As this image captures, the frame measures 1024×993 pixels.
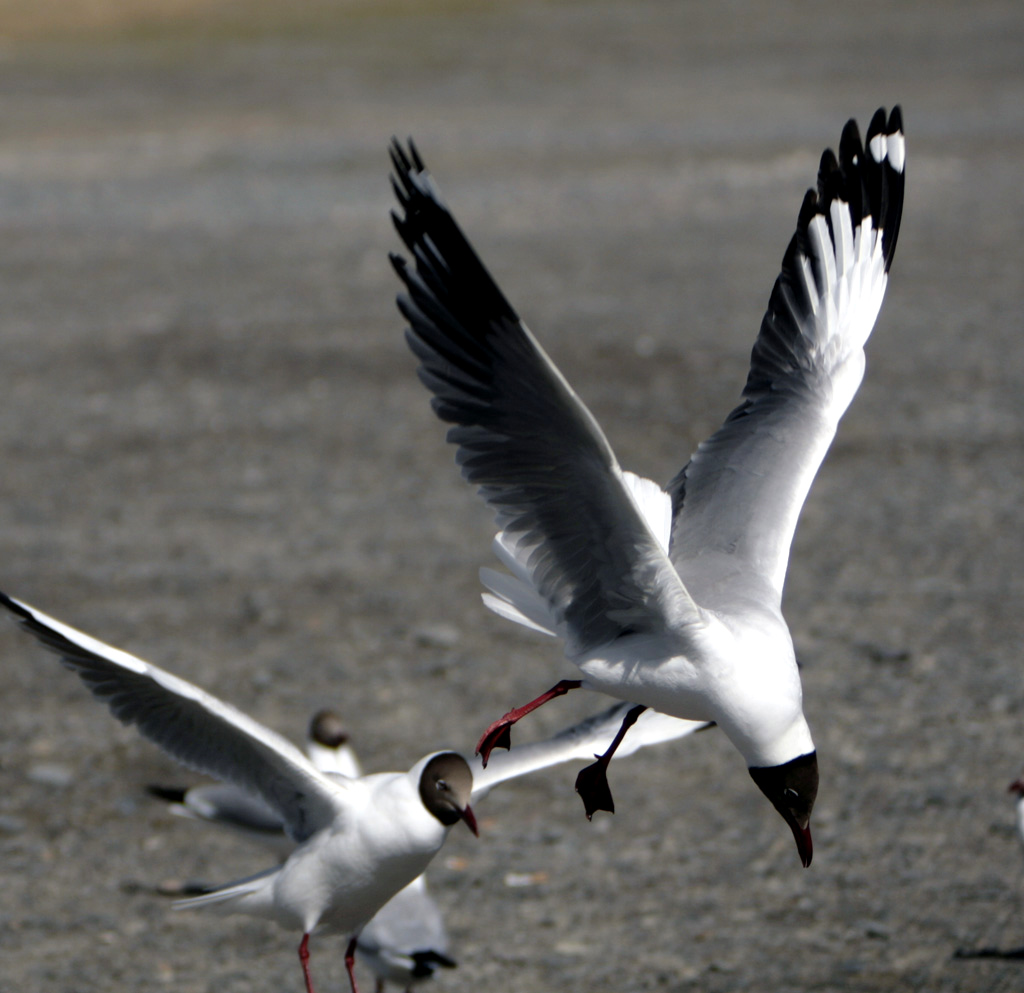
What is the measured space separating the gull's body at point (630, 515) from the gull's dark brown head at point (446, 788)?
12cm

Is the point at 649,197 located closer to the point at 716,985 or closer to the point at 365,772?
the point at 365,772

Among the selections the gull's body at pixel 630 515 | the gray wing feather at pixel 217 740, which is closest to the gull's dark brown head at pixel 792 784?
the gull's body at pixel 630 515

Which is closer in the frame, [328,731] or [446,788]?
[446,788]

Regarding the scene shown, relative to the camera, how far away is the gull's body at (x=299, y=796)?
3660 millimetres

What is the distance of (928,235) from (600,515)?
1211 centimetres

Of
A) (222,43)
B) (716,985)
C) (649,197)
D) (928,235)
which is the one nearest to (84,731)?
(716,985)

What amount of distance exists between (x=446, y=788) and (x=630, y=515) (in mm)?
970

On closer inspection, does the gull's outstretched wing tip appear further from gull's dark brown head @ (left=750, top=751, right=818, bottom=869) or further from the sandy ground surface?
the sandy ground surface

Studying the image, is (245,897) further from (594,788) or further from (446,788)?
(594,788)

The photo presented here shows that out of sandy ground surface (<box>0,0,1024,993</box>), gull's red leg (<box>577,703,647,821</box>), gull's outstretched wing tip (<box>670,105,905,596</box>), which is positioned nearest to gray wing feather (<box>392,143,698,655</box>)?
gull's red leg (<box>577,703,647,821</box>)

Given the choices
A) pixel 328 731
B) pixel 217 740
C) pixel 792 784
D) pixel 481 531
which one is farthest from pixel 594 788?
pixel 481 531

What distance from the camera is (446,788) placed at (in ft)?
12.0

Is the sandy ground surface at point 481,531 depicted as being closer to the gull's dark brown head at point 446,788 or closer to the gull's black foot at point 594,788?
the gull's dark brown head at point 446,788

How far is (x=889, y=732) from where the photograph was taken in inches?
227
